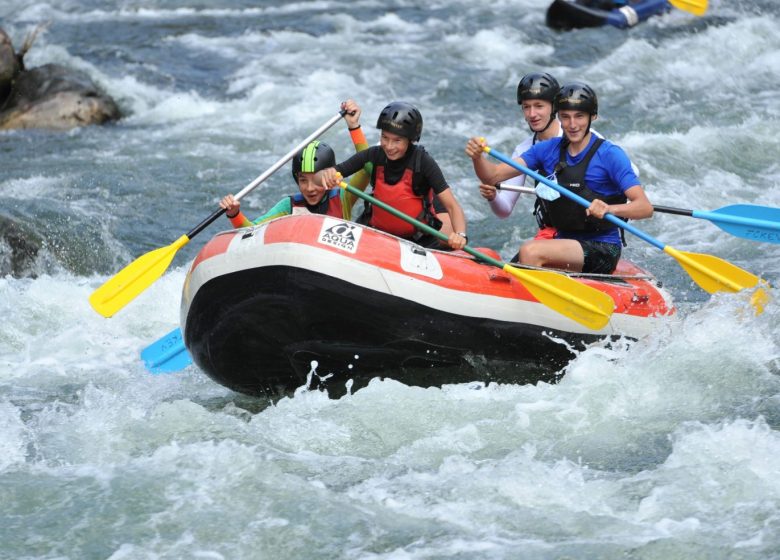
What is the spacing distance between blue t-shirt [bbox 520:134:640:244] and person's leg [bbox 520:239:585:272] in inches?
7.8

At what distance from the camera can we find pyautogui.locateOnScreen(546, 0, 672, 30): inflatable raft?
15.8m

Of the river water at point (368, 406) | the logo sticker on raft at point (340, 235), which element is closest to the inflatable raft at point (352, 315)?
the logo sticker on raft at point (340, 235)

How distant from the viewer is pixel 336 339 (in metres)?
5.77

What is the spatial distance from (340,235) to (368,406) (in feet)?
2.90

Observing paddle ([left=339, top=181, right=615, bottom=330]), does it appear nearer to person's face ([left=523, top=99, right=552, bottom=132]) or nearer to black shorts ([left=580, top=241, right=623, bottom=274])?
black shorts ([left=580, top=241, right=623, bottom=274])

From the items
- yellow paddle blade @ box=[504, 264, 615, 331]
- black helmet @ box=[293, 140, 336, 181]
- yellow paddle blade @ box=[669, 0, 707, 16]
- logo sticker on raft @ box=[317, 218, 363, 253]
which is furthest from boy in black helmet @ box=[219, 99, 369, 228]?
yellow paddle blade @ box=[669, 0, 707, 16]

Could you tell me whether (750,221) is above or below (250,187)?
below

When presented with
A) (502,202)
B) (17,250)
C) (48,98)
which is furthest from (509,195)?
(48,98)

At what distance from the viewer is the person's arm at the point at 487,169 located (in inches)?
254

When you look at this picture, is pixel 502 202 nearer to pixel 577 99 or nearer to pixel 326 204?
pixel 577 99

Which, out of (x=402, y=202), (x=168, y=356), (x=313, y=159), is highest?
(x=313, y=159)

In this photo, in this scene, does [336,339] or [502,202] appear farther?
[502,202]

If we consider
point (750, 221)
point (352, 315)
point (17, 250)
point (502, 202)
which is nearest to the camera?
point (352, 315)

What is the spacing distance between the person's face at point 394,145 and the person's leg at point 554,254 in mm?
825
